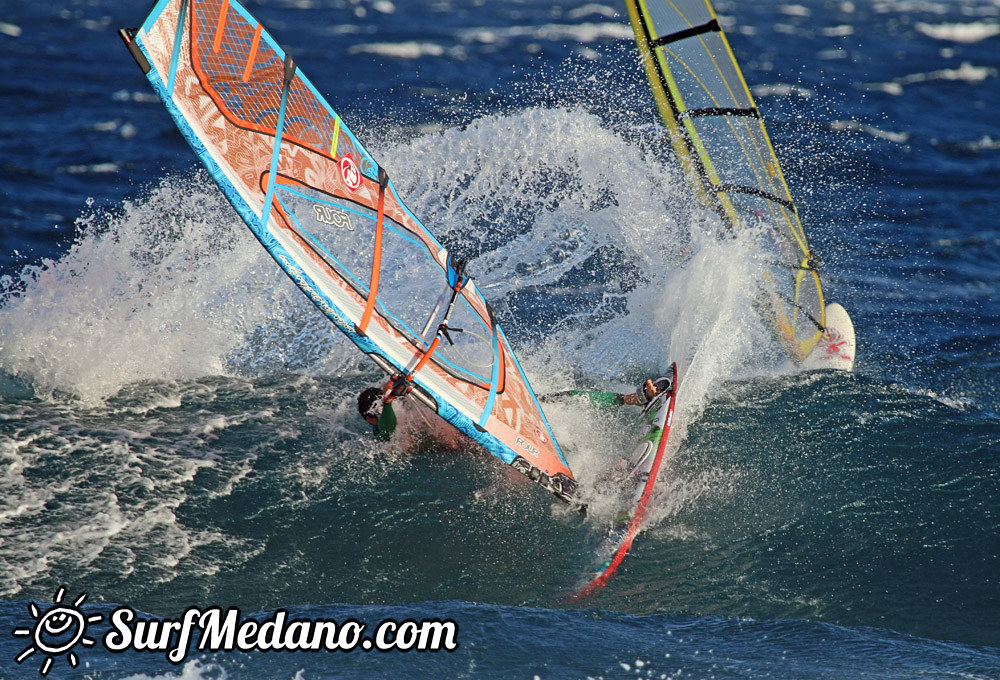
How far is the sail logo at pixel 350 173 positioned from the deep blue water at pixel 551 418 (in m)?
1.93

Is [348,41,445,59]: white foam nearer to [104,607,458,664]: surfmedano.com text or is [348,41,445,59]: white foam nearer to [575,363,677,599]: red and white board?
[575,363,677,599]: red and white board

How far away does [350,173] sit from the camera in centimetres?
663

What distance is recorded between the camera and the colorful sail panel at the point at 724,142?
24.2 ft

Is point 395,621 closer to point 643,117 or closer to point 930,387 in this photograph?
point 930,387

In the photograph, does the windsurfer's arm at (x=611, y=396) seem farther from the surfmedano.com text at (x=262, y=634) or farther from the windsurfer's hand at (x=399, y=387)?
the surfmedano.com text at (x=262, y=634)

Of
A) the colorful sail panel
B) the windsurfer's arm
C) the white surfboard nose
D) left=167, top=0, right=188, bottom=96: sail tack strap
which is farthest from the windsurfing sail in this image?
the white surfboard nose

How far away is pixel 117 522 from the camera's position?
234 inches

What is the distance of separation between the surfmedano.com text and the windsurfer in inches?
59.4

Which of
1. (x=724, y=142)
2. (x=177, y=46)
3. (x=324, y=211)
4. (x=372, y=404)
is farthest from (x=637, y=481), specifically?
(x=177, y=46)

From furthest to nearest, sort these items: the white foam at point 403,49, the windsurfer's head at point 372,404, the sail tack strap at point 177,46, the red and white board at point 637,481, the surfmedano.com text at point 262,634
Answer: the white foam at point 403,49
the windsurfer's head at point 372,404
the red and white board at point 637,481
the sail tack strap at point 177,46
the surfmedano.com text at point 262,634

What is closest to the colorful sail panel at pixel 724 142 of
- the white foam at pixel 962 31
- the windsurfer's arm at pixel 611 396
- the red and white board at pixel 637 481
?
the red and white board at pixel 637 481

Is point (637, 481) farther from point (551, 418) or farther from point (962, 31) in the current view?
point (962, 31)

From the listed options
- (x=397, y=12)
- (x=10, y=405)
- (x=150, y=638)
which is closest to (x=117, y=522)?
(x=150, y=638)

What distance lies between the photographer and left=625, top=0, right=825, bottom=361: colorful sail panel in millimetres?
7387
